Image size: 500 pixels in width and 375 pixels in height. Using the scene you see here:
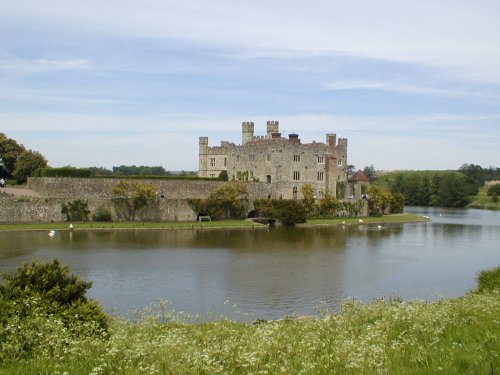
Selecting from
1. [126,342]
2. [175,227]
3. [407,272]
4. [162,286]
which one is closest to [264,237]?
[175,227]

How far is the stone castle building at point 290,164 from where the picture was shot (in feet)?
202

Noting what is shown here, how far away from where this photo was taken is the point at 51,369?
830cm

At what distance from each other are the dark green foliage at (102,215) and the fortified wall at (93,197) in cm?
27

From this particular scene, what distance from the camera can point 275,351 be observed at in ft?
30.1

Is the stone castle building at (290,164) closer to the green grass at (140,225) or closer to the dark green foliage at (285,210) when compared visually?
the dark green foliage at (285,210)

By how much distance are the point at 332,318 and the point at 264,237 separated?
30596 mm

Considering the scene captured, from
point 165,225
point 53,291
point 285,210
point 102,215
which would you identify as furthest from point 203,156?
point 53,291

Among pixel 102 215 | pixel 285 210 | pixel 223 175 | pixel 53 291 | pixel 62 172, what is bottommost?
pixel 53 291

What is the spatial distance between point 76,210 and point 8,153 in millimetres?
14101

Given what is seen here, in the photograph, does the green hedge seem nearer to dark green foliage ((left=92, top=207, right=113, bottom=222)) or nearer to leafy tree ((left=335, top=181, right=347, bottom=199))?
dark green foliage ((left=92, top=207, right=113, bottom=222))

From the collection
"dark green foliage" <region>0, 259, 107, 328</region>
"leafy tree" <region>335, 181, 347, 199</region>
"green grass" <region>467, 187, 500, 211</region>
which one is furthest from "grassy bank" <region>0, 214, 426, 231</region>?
"green grass" <region>467, 187, 500, 211</region>

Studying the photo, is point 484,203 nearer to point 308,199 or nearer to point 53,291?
point 308,199

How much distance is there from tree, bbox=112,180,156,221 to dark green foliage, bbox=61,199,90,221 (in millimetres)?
2726

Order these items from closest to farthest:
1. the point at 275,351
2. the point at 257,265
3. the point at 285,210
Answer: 1. the point at 275,351
2. the point at 257,265
3. the point at 285,210
